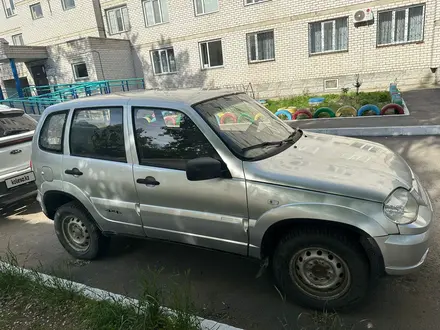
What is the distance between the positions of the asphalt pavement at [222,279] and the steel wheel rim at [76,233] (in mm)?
187

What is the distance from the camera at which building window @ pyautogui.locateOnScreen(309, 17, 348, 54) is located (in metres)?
13.6

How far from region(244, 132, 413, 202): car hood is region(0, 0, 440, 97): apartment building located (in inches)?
467

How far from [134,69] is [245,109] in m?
16.9

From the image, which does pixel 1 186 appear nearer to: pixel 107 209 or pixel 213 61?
pixel 107 209

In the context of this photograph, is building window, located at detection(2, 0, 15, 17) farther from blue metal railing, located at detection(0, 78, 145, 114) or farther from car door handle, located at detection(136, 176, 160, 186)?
car door handle, located at detection(136, 176, 160, 186)

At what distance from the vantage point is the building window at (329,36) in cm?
1359

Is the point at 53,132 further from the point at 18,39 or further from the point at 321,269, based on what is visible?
the point at 18,39

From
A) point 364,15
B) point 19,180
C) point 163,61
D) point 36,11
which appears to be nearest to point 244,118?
point 19,180

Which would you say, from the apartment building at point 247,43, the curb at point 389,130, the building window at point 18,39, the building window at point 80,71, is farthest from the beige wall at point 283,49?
the building window at point 18,39

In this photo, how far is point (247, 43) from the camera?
15.3 metres

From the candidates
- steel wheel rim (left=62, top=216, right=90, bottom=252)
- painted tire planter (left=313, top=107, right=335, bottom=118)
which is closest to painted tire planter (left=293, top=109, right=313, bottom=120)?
painted tire planter (left=313, top=107, right=335, bottom=118)

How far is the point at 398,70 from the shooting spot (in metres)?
13.0

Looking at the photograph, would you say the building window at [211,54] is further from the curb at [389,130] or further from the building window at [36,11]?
the building window at [36,11]

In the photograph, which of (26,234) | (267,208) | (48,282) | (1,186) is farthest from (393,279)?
(1,186)
